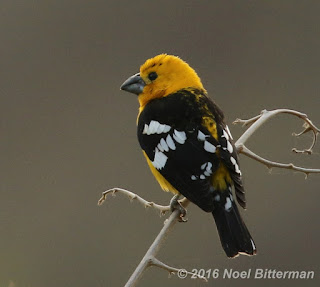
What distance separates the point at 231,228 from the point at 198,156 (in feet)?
1.09

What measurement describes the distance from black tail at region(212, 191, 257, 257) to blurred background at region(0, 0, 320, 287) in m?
3.04

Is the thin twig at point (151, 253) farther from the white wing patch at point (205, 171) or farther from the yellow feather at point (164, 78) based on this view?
the yellow feather at point (164, 78)

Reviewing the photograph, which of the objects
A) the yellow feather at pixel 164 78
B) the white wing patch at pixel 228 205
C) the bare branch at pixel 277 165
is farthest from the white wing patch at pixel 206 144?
the yellow feather at pixel 164 78

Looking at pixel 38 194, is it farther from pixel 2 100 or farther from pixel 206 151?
pixel 206 151

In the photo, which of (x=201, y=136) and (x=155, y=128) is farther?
(x=155, y=128)

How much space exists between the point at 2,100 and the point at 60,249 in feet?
5.79

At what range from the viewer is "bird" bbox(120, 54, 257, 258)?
3.39 m

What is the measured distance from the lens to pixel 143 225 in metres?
7.22

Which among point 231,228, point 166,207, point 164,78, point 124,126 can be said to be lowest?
point 124,126

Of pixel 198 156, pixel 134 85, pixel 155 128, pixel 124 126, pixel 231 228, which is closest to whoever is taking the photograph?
pixel 231 228

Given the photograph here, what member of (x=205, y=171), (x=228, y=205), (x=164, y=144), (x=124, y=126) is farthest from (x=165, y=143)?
(x=124, y=126)

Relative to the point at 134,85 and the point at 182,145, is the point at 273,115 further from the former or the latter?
the point at 134,85

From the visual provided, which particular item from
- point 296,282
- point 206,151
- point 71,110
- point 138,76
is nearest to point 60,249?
point 71,110

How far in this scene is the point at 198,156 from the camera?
349cm
